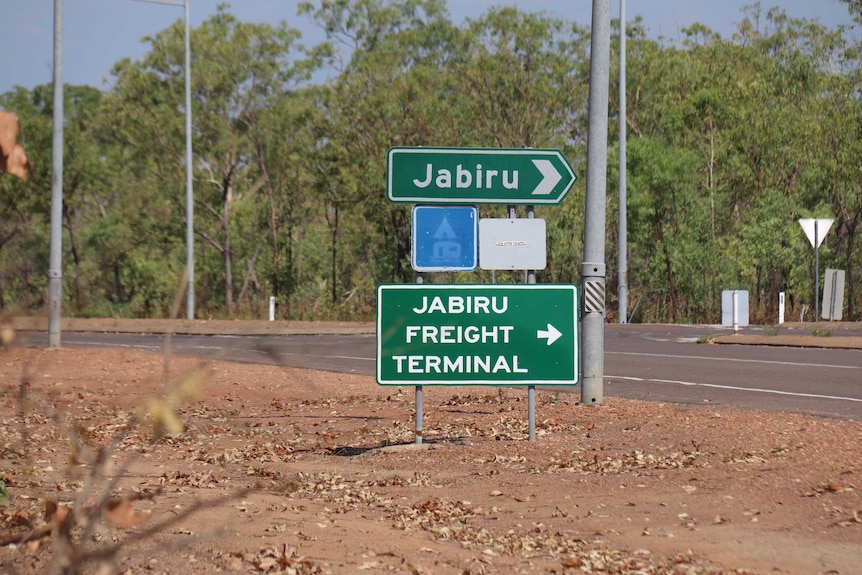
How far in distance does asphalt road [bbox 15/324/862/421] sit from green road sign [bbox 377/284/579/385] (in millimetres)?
731

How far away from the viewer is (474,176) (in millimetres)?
10688

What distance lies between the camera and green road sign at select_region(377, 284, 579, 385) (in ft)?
34.7

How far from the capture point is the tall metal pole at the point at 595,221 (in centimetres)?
1284

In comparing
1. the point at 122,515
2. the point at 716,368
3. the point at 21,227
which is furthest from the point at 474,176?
the point at 716,368

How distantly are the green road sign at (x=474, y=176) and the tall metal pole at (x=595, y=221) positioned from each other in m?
2.20

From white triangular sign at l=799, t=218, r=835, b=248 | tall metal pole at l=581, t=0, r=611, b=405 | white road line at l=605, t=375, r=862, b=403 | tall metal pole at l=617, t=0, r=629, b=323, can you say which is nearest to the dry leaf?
tall metal pole at l=581, t=0, r=611, b=405

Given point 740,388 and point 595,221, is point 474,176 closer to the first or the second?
point 595,221

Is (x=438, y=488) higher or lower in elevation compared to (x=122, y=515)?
lower

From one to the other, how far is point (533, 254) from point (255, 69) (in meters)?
42.9

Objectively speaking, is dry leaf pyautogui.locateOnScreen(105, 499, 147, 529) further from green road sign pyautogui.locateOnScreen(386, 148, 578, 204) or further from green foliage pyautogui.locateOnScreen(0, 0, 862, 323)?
green foliage pyautogui.locateOnScreen(0, 0, 862, 323)

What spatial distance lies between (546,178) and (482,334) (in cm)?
146

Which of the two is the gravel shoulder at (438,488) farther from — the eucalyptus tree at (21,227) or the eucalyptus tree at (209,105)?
the eucalyptus tree at (209,105)

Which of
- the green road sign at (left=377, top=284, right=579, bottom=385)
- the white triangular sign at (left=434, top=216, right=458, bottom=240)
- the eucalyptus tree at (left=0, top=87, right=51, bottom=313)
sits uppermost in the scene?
the white triangular sign at (left=434, top=216, right=458, bottom=240)

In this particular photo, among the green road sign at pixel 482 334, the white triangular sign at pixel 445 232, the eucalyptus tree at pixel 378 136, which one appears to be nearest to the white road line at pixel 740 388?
the green road sign at pixel 482 334
